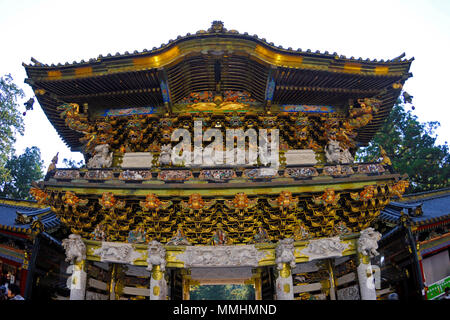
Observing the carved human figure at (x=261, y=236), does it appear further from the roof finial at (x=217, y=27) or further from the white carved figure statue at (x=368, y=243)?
the roof finial at (x=217, y=27)

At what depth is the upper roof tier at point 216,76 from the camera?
31.9 ft

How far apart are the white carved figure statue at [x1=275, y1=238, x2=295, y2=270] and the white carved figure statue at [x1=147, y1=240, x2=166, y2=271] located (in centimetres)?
349

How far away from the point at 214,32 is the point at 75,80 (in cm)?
484

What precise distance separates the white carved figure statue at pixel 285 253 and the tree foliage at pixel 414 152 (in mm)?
15927

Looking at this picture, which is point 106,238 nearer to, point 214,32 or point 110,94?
point 110,94

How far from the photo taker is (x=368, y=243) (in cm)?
935

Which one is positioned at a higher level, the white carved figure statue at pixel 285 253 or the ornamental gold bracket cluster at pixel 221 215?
the ornamental gold bracket cluster at pixel 221 215

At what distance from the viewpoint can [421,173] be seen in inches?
855

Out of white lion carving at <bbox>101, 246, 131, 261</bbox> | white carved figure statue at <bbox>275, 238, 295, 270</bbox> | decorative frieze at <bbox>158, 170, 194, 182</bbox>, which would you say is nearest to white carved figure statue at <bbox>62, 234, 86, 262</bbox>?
white lion carving at <bbox>101, 246, 131, 261</bbox>

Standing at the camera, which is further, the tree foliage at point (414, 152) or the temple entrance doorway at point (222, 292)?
the temple entrance doorway at point (222, 292)

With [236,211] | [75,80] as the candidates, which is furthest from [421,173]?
[75,80]

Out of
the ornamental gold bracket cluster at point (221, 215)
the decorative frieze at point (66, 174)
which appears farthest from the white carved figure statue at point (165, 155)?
the decorative frieze at point (66, 174)

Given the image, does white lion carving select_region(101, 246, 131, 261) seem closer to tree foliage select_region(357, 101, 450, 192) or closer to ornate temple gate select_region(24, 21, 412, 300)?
ornate temple gate select_region(24, 21, 412, 300)

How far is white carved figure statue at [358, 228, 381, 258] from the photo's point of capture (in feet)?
30.7
